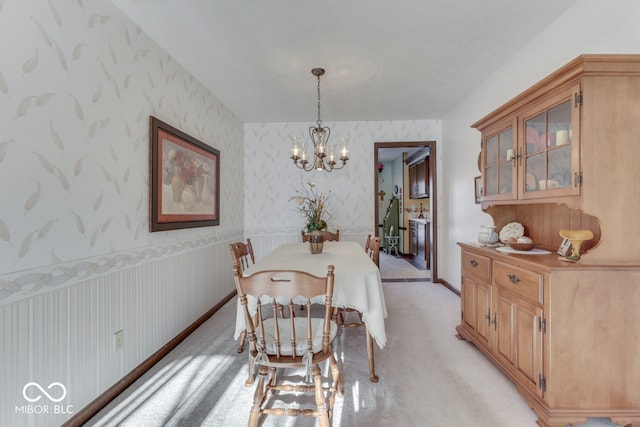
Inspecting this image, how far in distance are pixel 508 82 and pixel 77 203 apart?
3.62 meters

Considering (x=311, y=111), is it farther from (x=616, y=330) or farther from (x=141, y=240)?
(x=616, y=330)

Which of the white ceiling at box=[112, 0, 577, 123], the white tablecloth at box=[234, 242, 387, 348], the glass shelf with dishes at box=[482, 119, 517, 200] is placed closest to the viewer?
the white tablecloth at box=[234, 242, 387, 348]

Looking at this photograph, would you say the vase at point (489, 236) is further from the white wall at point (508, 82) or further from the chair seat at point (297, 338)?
the chair seat at point (297, 338)

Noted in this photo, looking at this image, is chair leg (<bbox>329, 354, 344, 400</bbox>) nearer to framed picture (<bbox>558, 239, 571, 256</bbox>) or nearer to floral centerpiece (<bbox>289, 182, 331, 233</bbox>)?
framed picture (<bbox>558, 239, 571, 256</bbox>)

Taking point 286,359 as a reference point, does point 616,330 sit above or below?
above

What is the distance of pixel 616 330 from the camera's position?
59.3 inches

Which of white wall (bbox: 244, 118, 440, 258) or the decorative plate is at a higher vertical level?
white wall (bbox: 244, 118, 440, 258)

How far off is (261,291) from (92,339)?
1199 millimetres

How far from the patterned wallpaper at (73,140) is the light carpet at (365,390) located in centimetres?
87

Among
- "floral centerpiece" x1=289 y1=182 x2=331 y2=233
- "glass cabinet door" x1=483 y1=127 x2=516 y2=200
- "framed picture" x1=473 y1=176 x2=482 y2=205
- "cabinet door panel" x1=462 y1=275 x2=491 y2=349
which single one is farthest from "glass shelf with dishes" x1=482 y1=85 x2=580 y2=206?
"floral centerpiece" x1=289 y1=182 x2=331 y2=233

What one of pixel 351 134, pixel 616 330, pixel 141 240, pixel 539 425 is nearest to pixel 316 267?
pixel 141 240

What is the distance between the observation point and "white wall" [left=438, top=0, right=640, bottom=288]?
5.71 feet

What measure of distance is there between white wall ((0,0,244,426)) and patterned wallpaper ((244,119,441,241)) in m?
2.08

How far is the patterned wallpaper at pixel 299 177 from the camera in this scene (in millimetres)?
4590
